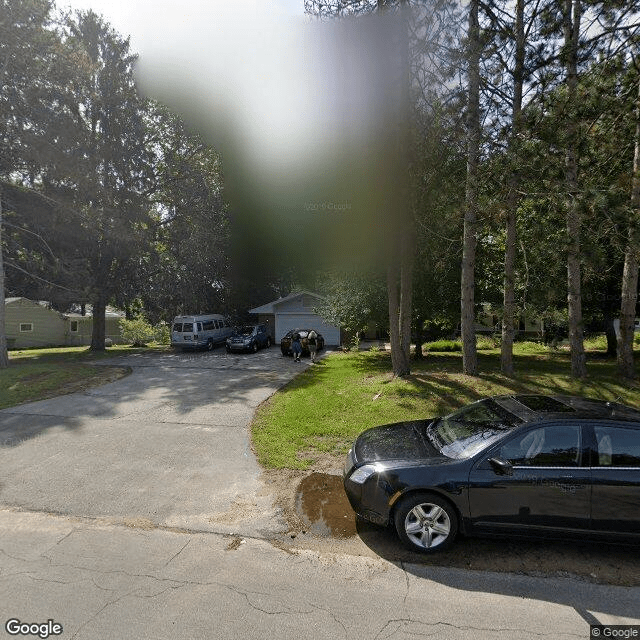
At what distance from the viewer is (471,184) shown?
9477 mm

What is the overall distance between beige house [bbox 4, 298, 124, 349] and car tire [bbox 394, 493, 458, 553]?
29.3m

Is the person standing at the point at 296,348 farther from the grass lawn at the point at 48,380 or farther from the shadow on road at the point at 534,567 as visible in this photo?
the shadow on road at the point at 534,567

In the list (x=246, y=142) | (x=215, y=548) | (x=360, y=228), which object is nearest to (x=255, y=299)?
(x=246, y=142)

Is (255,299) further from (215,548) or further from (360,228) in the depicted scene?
(215,548)

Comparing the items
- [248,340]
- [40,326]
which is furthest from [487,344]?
[40,326]

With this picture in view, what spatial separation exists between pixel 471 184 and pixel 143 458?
337 inches

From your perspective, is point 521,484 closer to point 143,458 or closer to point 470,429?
point 470,429

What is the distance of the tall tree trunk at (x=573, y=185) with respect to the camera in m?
7.99

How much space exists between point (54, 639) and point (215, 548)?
150cm

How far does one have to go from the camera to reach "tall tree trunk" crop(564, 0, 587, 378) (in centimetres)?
799

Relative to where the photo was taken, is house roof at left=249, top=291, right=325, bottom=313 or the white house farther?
house roof at left=249, top=291, right=325, bottom=313

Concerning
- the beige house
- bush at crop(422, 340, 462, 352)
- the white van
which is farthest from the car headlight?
the beige house

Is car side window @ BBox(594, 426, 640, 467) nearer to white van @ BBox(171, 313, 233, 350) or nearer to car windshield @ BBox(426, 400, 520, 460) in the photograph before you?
car windshield @ BBox(426, 400, 520, 460)

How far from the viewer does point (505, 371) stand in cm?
1112
